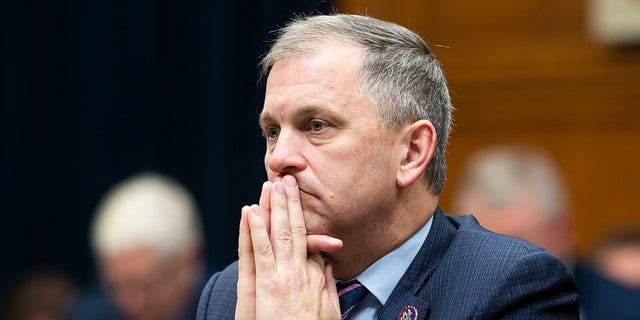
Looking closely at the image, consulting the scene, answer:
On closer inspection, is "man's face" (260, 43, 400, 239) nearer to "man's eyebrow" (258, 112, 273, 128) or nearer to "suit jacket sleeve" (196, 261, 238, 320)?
"man's eyebrow" (258, 112, 273, 128)

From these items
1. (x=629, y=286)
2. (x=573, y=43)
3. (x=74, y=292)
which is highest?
(x=573, y=43)

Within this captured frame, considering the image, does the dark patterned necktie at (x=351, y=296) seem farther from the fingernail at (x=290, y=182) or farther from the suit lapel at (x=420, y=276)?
the fingernail at (x=290, y=182)

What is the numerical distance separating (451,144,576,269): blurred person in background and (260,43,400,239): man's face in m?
2.10

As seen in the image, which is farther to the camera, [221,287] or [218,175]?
Result: [218,175]

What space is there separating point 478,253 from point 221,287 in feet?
2.20

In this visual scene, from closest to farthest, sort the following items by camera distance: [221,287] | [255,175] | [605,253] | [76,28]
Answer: [221,287] < [605,253] < [255,175] < [76,28]

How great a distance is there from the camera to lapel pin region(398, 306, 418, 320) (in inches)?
99.7

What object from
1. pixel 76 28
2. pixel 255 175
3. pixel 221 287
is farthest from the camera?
pixel 76 28

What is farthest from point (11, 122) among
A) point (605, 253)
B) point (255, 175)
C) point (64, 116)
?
point (605, 253)

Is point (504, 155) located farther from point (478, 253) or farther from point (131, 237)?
point (478, 253)

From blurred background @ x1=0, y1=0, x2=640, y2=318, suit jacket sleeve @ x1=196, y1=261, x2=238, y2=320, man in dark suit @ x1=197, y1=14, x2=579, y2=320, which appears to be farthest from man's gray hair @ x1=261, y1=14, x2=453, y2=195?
blurred background @ x1=0, y1=0, x2=640, y2=318

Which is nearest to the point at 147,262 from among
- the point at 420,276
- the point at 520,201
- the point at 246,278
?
the point at 520,201

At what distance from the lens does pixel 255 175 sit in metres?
6.27

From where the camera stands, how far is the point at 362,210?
2572 mm
